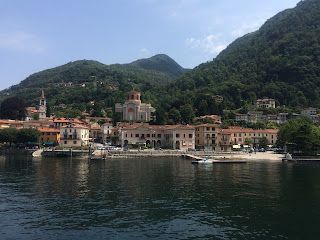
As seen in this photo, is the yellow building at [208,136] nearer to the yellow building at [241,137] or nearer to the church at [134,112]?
the yellow building at [241,137]

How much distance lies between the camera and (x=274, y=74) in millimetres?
155875

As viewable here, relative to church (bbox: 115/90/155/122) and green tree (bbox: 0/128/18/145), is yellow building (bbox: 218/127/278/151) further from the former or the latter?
green tree (bbox: 0/128/18/145)

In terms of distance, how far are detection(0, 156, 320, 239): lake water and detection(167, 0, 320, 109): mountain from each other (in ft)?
305

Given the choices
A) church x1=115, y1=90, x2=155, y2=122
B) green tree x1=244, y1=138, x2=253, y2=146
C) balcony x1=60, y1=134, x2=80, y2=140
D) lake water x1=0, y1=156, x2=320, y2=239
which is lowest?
lake water x1=0, y1=156, x2=320, y2=239

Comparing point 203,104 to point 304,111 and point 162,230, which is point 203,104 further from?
point 162,230

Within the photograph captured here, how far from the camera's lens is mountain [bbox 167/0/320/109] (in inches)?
5337

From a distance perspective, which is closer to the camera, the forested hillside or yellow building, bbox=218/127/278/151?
yellow building, bbox=218/127/278/151

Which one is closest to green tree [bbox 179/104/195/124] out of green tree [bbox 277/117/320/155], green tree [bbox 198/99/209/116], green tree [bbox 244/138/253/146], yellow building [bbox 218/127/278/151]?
green tree [bbox 198/99/209/116]

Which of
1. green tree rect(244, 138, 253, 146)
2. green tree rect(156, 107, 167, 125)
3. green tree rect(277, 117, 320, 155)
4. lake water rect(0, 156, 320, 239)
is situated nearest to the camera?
lake water rect(0, 156, 320, 239)

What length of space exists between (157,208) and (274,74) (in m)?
152

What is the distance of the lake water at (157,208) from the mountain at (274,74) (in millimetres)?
92954

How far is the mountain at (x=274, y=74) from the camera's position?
445ft

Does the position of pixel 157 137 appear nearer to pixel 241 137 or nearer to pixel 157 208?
pixel 241 137

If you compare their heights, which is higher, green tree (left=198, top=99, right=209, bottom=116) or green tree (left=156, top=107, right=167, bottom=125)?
green tree (left=198, top=99, right=209, bottom=116)
